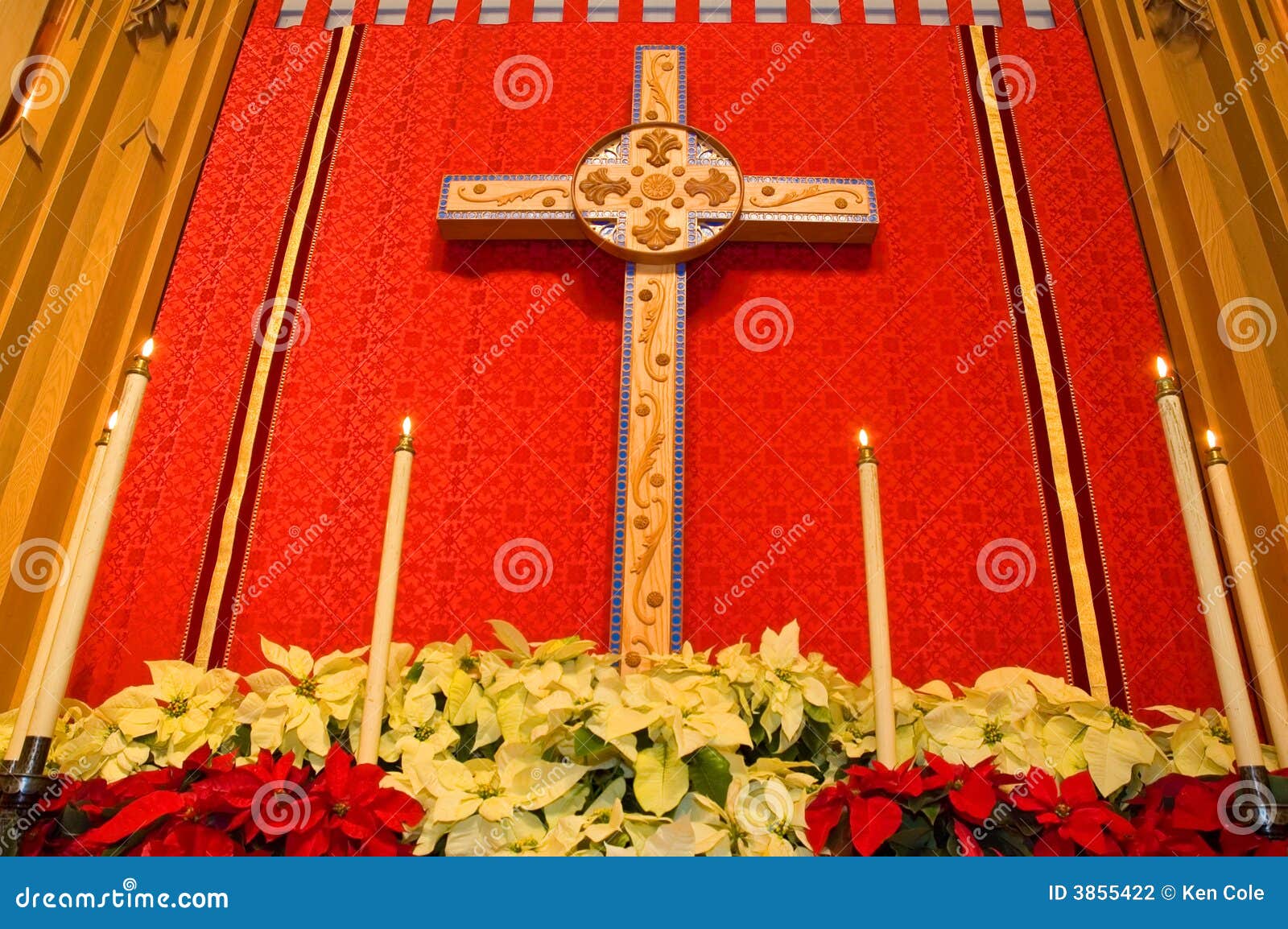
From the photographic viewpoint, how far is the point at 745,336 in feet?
9.80

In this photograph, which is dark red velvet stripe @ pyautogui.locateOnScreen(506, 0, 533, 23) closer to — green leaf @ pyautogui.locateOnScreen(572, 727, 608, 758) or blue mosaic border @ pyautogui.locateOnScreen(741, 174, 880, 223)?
blue mosaic border @ pyautogui.locateOnScreen(741, 174, 880, 223)

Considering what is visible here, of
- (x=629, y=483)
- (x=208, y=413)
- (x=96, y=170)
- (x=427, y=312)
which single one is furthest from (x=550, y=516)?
(x=96, y=170)

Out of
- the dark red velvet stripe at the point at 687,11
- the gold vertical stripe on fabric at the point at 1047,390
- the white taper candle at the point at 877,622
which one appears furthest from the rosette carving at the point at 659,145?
the white taper candle at the point at 877,622

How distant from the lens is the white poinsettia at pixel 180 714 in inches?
71.1

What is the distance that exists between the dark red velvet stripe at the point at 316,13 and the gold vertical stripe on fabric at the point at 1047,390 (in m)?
2.35

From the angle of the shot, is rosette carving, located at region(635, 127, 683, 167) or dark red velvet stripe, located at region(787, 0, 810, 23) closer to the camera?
rosette carving, located at region(635, 127, 683, 167)

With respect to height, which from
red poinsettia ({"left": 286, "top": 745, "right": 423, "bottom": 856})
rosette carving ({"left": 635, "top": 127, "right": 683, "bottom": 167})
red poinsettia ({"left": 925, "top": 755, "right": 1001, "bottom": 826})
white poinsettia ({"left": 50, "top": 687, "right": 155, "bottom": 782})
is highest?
rosette carving ({"left": 635, "top": 127, "right": 683, "bottom": 167})

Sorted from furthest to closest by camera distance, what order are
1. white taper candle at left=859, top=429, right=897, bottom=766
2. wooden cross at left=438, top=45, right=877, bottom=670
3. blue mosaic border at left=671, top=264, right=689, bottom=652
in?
wooden cross at left=438, top=45, right=877, bottom=670
blue mosaic border at left=671, top=264, right=689, bottom=652
white taper candle at left=859, top=429, right=897, bottom=766

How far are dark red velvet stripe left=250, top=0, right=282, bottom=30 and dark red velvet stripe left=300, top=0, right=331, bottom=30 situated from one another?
0.34 feet

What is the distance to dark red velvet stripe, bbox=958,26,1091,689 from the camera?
2.52m

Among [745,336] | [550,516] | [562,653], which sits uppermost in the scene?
[745,336]

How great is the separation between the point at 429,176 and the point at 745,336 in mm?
1198

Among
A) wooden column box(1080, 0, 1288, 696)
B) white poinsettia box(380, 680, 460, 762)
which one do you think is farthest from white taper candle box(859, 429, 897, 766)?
wooden column box(1080, 0, 1288, 696)

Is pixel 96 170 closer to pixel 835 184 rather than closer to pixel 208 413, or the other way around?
pixel 208 413
